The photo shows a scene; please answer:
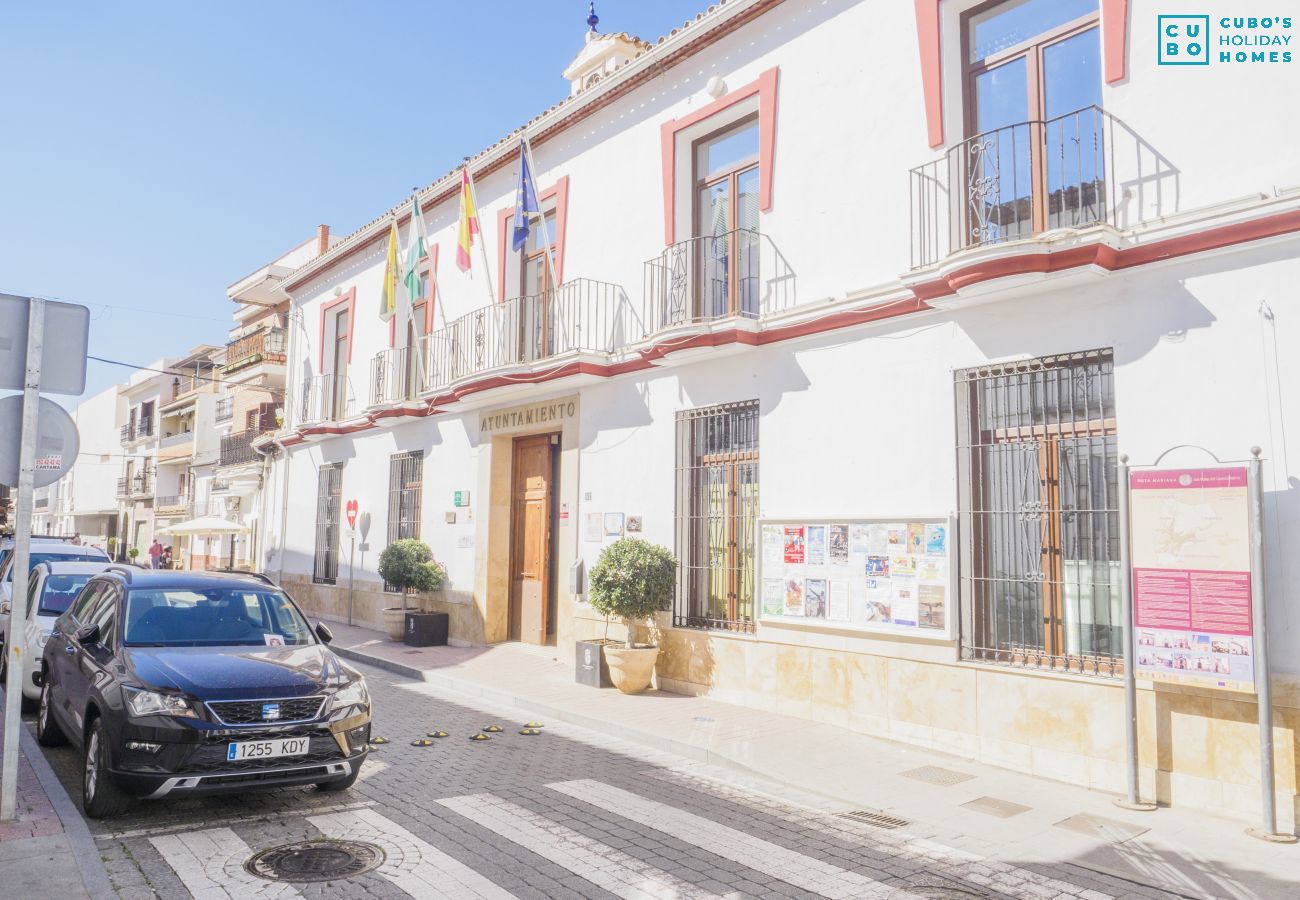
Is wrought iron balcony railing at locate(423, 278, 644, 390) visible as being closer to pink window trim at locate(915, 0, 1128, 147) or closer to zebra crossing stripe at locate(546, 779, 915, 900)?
pink window trim at locate(915, 0, 1128, 147)

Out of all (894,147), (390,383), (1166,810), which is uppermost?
(894,147)

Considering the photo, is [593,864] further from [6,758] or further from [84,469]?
[84,469]

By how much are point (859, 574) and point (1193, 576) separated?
313 cm

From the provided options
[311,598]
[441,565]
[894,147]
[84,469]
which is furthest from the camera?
[84,469]

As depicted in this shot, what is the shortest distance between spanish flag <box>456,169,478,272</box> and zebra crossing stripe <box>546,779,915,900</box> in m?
9.73

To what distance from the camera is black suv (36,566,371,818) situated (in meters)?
5.46

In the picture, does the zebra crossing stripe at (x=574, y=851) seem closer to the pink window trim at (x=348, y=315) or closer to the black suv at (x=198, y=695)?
the black suv at (x=198, y=695)

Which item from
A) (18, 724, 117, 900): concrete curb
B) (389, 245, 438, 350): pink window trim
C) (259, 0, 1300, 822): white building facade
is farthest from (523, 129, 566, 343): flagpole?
(18, 724, 117, 900): concrete curb

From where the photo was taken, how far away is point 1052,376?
A: 314 inches

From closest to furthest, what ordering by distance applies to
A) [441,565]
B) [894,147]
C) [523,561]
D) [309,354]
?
1. [894,147]
2. [523,561]
3. [441,565]
4. [309,354]

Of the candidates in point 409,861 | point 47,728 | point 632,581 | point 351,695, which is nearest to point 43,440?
point 351,695

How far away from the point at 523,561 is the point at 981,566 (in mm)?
8590

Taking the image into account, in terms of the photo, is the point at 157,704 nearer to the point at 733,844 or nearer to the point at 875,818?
the point at 733,844

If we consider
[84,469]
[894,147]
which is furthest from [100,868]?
[84,469]
